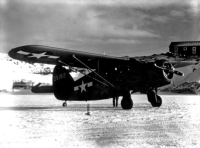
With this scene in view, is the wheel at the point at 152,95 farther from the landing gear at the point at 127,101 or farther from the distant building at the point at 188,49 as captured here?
the distant building at the point at 188,49

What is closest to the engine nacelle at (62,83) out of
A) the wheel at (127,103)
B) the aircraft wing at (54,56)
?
the aircraft wing at (54,56)

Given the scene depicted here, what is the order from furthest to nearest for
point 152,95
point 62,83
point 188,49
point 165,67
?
1. point 188,49
2. point 62,83
3. point 152,95
4. point 165,67

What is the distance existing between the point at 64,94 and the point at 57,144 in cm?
739

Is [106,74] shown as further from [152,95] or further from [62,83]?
[62,83]

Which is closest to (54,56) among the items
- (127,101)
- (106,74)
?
(106,74)

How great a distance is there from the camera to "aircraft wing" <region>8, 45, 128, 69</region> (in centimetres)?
812

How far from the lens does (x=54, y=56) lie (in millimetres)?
9719

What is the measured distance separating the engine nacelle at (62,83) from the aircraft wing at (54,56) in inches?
28.8

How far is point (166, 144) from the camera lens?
426 cm

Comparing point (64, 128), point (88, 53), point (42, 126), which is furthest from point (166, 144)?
point (88, 53)

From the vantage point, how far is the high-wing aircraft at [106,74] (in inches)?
368

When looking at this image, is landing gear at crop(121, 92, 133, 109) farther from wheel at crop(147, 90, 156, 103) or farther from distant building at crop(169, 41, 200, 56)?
distant building at crop(169, 41, 200, 56)

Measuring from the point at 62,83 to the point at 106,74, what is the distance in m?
2.57

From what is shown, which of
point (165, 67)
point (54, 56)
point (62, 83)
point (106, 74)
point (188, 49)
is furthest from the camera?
point (188, 49)
